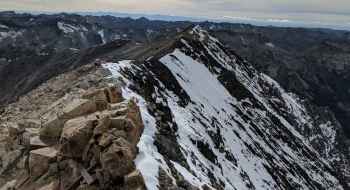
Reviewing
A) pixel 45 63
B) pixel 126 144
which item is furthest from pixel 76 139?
pixel 45 63

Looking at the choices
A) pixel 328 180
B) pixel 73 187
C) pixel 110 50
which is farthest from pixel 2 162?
pixel 110 50

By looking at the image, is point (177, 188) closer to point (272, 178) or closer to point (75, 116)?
point (75, 116)

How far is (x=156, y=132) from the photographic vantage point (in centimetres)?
1708

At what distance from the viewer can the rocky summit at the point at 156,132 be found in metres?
10.6

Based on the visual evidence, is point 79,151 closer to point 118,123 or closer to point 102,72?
point 118,123

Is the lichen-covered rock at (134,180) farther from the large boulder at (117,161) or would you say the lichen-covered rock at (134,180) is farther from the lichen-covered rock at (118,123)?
the lichen-covered rock at (118,123)

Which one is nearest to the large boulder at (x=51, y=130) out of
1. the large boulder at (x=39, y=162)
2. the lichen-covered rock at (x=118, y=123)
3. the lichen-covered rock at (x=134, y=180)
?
the large boulder at (x=39, y=162)

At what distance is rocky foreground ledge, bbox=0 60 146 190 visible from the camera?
9898mm

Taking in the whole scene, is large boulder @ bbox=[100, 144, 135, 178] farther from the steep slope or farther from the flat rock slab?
the flat rock slab

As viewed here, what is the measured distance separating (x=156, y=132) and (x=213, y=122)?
24.1m

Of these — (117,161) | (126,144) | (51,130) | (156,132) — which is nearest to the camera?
(117,161)

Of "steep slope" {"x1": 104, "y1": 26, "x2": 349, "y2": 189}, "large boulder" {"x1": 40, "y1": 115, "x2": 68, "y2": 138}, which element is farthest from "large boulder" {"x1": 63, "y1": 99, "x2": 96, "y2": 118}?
"steep slope" {"x1": 104, "y1": 26, "x2": 349, "y2": 189}

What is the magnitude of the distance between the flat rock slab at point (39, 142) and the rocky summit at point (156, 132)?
40 mm

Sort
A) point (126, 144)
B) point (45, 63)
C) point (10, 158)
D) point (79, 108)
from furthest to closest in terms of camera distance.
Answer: point (45, 63) < point (79, 108) < point (10, 158) < point (126, 144)
